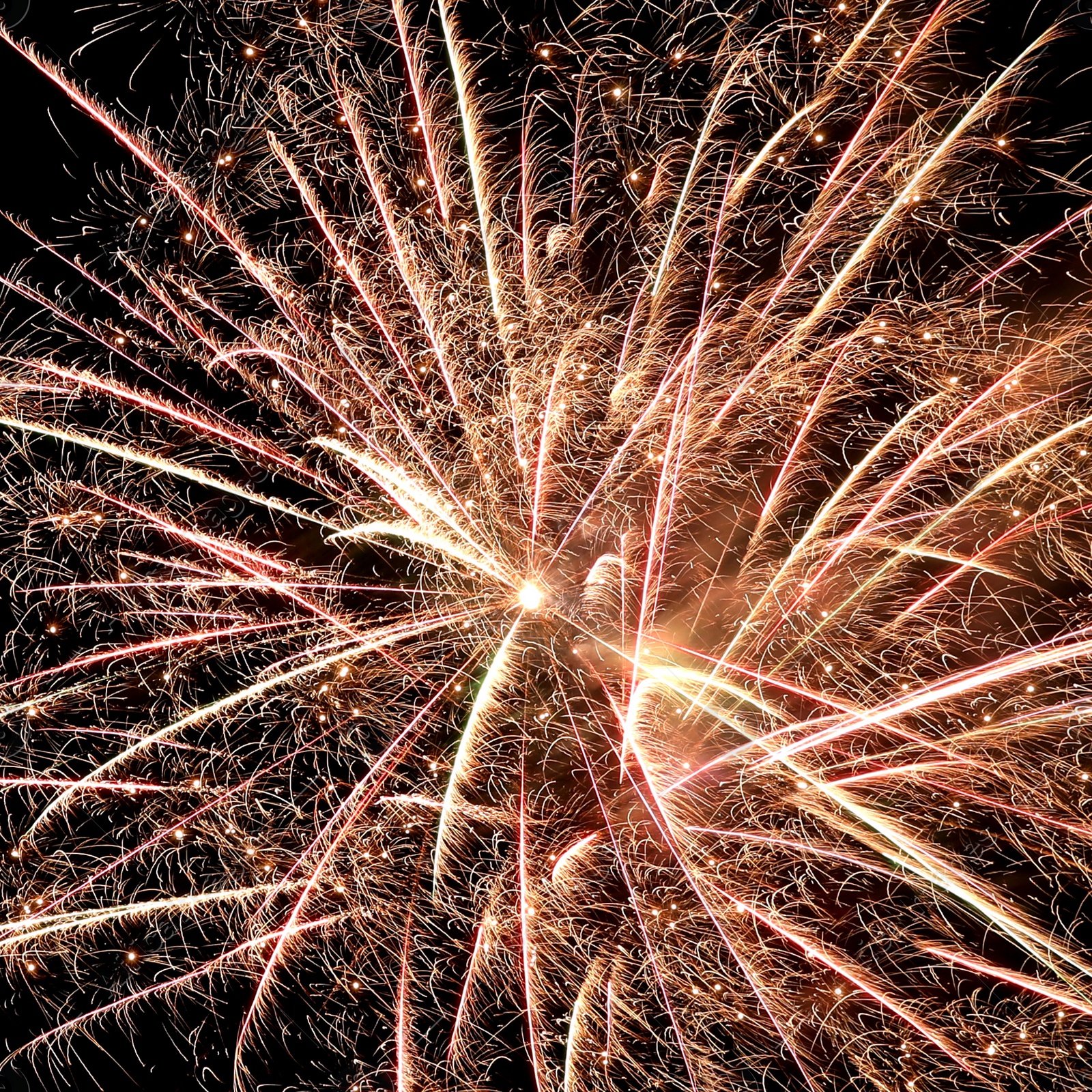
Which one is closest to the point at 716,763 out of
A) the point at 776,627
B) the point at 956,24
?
the point at 776,627

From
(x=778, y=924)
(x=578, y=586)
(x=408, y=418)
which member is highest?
(x=408, y=418)

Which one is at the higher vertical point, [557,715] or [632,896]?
[557,715]

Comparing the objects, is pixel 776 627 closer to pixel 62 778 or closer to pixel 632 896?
pixel 632 896
